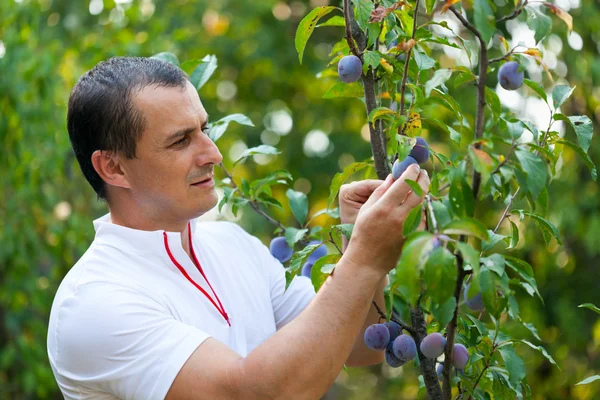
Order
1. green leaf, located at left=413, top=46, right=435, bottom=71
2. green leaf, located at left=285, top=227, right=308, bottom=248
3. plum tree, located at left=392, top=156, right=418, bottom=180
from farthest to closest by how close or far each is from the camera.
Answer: green leaf, located at left=285, top=227, right=308, bottom=248
green leaf, located at left=413, top=46, right=435, bottom=71
plum tree, located at left=392, top=156, right=418, bottom=180

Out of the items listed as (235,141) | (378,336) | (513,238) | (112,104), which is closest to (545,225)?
(513,238)

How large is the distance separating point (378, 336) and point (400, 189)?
375mm

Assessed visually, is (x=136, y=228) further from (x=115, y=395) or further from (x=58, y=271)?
(x=58, y=271)

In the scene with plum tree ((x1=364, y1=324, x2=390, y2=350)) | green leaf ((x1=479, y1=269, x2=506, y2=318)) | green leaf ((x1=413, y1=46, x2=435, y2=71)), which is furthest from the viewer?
plum tree ((x1=364, y1=324, x2=390, y2=350))

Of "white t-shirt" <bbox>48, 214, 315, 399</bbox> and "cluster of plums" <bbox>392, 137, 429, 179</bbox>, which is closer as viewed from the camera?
"cluster of plums" <bbox>392, 137, 429, 179</bbox>

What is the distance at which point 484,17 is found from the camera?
1087 mm

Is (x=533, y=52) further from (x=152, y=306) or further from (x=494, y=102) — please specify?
(x=152, y=306)

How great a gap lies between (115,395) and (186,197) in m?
0.44

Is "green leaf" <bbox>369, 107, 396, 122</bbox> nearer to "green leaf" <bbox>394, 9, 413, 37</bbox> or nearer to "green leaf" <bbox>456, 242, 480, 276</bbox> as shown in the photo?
"green leaf" <bbox>394, 9, 413, 37</bbox>

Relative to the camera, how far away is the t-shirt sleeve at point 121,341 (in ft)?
4.81

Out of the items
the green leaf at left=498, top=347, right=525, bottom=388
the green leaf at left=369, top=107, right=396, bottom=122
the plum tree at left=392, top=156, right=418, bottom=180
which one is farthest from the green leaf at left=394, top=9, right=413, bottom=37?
Result: the green leaf at left=498, top=347, right=525, bottom=388

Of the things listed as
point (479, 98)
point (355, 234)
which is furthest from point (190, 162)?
point (479, 98)

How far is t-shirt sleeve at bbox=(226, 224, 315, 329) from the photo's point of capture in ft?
6.49

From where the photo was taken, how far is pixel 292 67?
7781 millimetres
